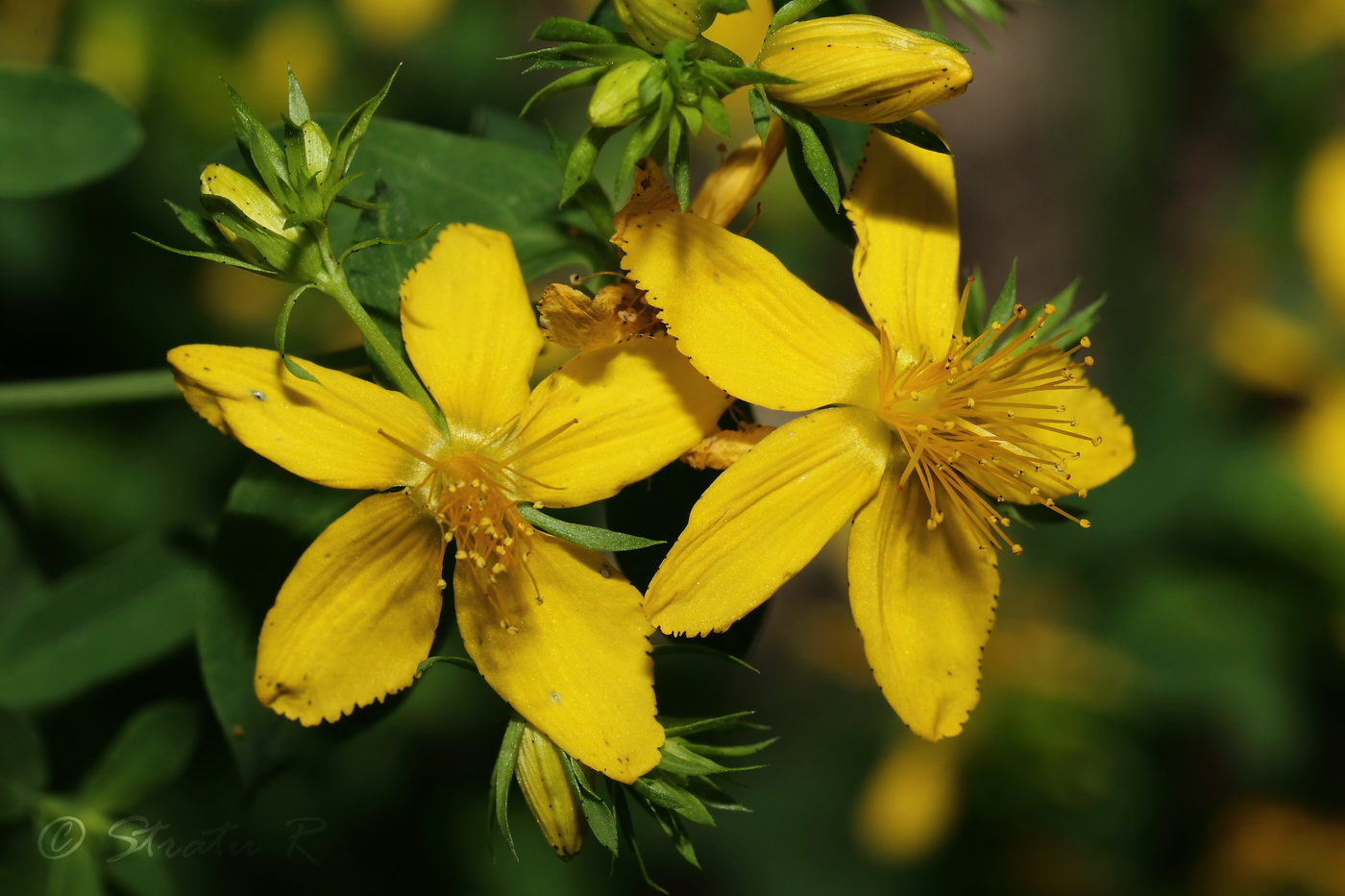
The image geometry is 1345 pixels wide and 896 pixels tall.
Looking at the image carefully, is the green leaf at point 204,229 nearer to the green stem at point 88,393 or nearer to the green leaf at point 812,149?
the green stem at point 88,393

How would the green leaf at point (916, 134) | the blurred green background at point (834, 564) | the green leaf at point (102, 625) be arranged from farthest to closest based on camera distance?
the blurred green background at point (834, 564) → the green leaf at point (102, 625) → the green leaf at point (916, 134)

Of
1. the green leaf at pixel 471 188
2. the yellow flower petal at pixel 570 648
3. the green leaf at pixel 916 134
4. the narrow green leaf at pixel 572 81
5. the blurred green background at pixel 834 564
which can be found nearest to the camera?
the narrow green leaf at pixel 572 81

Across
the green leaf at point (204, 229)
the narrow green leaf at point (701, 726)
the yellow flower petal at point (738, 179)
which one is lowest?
the narrow green leaf at point (701, 726)

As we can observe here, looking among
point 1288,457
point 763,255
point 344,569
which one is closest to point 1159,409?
point 1288,457

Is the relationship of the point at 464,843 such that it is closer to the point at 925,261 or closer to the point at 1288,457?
the point at 925,261

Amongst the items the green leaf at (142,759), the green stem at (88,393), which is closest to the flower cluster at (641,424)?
the green stem at (88,393)

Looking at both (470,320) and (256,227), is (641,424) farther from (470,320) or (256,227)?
(256,227)
